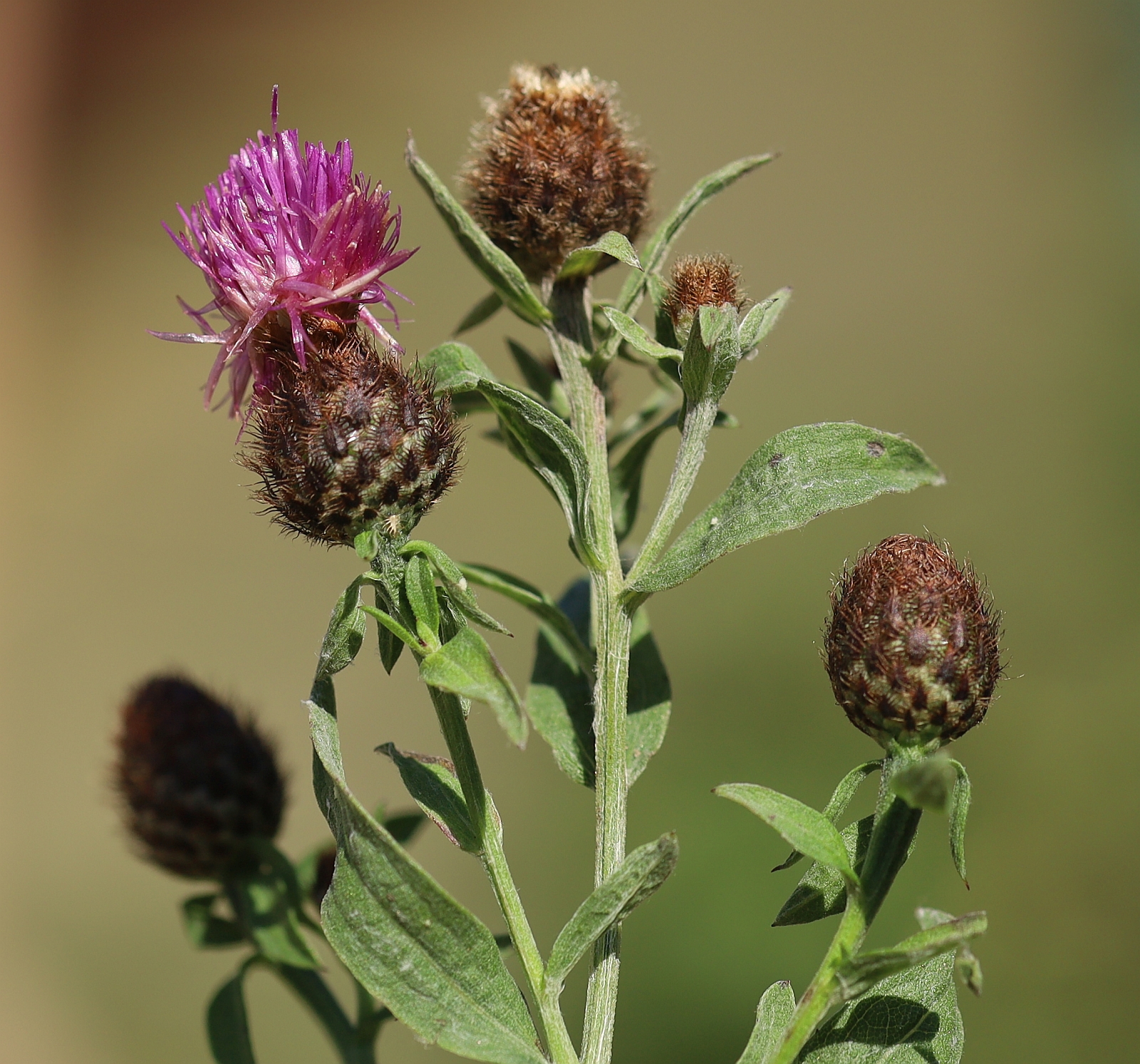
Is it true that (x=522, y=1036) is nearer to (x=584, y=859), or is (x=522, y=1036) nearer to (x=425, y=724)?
(x=584, y=859)

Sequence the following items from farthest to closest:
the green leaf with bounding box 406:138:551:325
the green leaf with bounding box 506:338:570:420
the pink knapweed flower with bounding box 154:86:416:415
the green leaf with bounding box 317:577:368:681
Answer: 1. the green leaf with bounding box 506:338:570:420
2. the green leaf with bounding box 406:138:551:325
3. the pink knapweed flower with bounding box 154:86:416:415
4. the green leaf with bounding box 317:577:368:681

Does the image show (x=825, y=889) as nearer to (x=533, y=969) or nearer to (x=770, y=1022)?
(x=770, y=1022)

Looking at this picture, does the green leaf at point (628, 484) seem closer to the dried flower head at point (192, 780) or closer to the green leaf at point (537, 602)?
the green leaf at point (537, 602)

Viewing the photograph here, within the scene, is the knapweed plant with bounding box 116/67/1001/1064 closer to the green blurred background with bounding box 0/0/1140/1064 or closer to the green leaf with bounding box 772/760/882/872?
the green leaf with bounding box 772/760/882/872

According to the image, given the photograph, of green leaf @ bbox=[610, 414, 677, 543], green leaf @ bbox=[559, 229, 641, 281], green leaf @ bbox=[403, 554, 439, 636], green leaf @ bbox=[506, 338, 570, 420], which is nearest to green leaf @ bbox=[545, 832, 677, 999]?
green leaf @ bbox=[403, 554, 439, 636]

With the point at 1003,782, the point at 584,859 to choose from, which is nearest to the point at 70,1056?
the point at 584,859

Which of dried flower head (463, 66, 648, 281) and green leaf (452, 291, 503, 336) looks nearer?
dried flower head (463, 66, 648, 281)

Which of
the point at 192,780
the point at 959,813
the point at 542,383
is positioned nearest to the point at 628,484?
the point at 542,383
